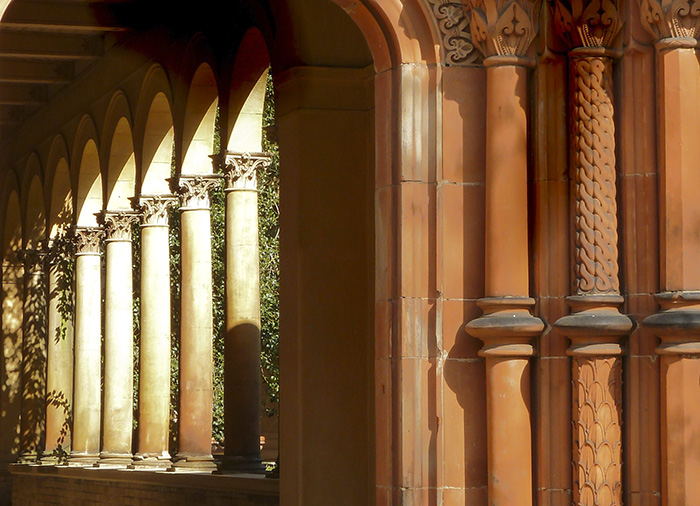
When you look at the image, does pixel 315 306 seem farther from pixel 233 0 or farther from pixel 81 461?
pixel 81 461

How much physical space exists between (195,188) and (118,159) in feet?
14.1

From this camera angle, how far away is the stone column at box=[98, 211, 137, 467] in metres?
20.7

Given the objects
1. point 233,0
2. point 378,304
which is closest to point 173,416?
point 233,0

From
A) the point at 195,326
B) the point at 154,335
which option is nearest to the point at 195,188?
the point at 195,326

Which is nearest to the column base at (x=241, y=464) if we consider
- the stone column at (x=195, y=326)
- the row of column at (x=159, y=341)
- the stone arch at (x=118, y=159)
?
the row of column at (x=159, y=341)

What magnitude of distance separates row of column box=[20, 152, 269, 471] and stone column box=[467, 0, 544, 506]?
7693 millimetres

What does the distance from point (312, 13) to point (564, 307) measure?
442cm

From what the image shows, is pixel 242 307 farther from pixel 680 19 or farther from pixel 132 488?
pixel 680 19

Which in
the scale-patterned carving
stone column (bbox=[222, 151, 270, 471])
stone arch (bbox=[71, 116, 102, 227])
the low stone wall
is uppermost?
stone arch (bbox=[71, 116, 102, 227])

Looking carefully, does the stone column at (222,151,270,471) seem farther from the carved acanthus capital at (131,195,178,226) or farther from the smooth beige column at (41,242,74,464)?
the smooth beige column at (41,242,74,464)

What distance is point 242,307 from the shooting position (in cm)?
1536

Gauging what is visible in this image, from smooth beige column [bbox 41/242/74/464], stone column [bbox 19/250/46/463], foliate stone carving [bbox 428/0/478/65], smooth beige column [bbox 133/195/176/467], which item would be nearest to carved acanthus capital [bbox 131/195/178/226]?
smooth beige column [bbox 133/195/176/467]

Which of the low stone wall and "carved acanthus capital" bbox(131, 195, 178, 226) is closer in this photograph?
the low stone wall

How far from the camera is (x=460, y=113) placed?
8023 mm
